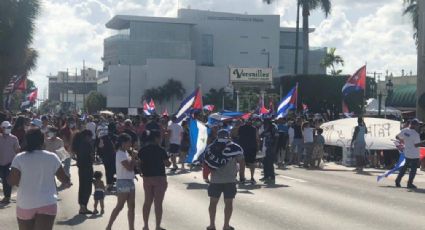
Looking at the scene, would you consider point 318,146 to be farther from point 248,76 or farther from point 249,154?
point 248,76

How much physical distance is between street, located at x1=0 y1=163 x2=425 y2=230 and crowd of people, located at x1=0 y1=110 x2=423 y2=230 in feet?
2.14

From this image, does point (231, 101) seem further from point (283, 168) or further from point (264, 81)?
point (283, 168)

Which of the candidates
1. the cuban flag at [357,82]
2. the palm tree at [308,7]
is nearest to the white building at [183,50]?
the palm tree at [308,7]

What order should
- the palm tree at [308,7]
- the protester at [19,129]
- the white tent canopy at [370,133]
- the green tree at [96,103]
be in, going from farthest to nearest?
the green tree at [96,103]
the palm tree at [308,7]
the white tent canopy at [370,133]
the protester at [19,129]

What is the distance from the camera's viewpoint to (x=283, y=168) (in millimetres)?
23141

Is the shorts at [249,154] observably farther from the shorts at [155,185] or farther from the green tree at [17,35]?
the green tree at [17,35]

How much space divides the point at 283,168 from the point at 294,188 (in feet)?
22.2

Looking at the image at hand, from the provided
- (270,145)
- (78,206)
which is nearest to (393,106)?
(270,145)

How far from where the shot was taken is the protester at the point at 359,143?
22344 mm

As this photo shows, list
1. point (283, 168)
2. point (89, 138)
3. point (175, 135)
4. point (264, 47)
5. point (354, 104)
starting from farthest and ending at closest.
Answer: point (264, 47), point (354, 104), point (283, 168), point (175, 135), point (89, 138)

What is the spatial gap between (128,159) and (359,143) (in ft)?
46.4

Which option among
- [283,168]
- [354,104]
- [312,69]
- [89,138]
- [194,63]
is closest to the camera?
[89,138]

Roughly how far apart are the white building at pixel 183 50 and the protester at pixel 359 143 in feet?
287

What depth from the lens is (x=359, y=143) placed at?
74.5ft
